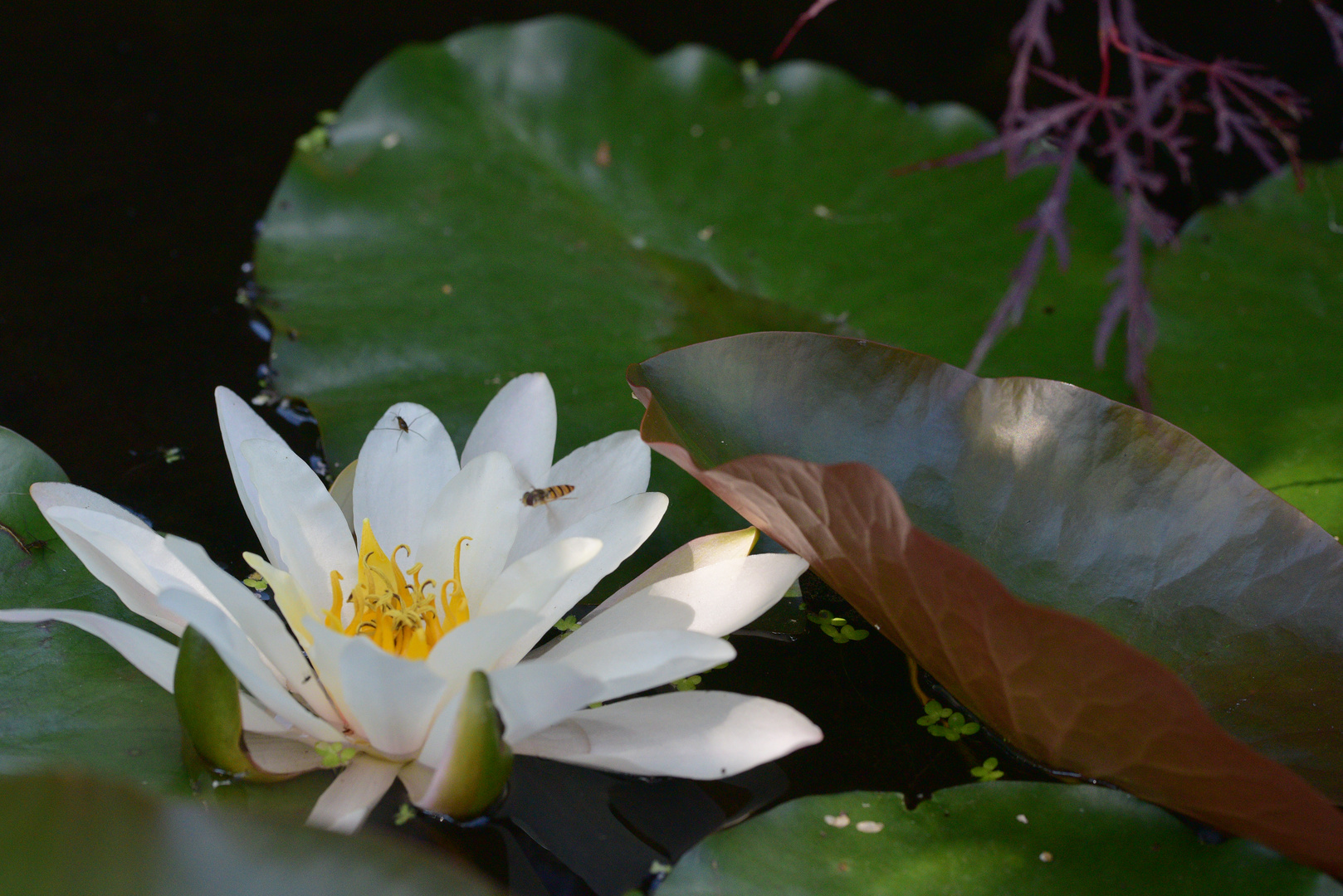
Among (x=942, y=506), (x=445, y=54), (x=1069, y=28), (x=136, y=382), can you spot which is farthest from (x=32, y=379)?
(x=1069, y=28)

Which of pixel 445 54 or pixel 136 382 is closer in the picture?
pixel 136 382

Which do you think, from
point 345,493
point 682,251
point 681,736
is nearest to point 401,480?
point 345,493

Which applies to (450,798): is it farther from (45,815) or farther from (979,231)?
(979,231)

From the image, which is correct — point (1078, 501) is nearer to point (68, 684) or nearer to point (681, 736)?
point (681, 736)

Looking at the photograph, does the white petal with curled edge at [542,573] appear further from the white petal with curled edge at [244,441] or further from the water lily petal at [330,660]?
the white petal with curled edge at [244,441]

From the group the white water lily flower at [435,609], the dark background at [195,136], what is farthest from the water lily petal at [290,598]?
the dark background at [195,136]

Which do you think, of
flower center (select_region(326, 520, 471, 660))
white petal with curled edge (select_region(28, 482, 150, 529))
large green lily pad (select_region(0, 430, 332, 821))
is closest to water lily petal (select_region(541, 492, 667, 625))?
flower center (select_region(326, 520, 471, 660))

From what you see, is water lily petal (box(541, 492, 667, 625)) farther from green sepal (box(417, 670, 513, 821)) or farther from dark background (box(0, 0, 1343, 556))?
dark background (box(0, 0, 1343, 556))
